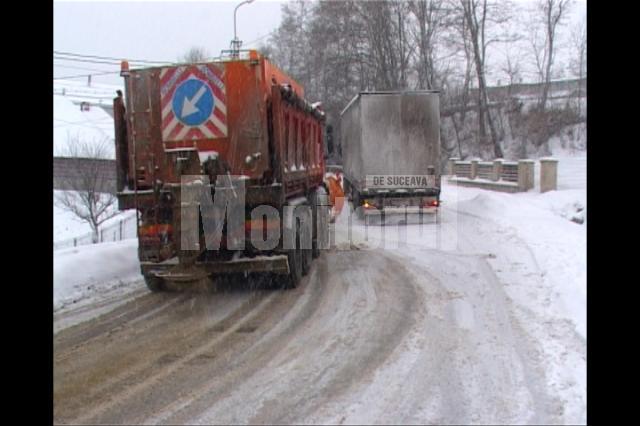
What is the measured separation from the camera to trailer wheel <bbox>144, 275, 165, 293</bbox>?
8834 millimetres

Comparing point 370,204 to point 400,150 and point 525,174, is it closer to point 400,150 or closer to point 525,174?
point 400,150

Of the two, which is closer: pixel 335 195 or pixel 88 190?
pixel 335 195

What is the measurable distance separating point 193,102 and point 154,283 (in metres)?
2.68

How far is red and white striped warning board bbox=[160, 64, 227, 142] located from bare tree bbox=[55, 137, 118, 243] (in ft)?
38.8

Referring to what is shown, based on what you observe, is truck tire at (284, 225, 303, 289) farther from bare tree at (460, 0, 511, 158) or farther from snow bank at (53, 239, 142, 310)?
bare tree at (460, 0, 511, 158)

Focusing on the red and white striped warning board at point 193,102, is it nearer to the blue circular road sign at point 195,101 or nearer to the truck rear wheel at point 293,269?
the blue circular road sign at point 195,101

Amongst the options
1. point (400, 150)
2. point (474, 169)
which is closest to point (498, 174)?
point (474, 169)

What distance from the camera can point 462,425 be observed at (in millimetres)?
4207

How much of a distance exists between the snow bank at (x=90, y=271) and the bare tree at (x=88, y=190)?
29.6ft

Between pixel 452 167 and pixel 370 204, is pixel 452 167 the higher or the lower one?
the higher one

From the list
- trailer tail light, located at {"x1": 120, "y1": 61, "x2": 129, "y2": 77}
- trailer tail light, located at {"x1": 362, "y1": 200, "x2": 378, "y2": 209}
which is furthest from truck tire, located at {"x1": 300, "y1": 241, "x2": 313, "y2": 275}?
trailer tail light, located at {"x1": 362, "y1": 200, "x2": 378, "y2": 209}

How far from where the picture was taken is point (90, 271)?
31.2ft

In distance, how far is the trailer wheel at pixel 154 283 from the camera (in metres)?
8.83
